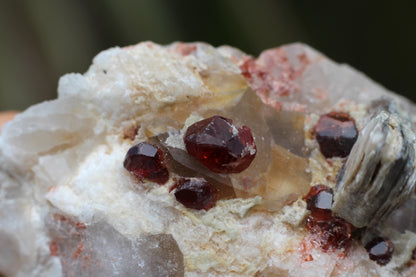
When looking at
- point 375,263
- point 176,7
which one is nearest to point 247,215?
point 375,263

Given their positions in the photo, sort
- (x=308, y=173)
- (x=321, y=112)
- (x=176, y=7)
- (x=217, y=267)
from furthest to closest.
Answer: (x=176, y=7) < (x=321, y=112) < (x=308, y=173) < (x=217, y=267)

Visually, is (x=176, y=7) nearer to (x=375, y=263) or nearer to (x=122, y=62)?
(x=122, y=62)

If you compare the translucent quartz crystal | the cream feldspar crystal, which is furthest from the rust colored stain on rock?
the translucent quartz crystal

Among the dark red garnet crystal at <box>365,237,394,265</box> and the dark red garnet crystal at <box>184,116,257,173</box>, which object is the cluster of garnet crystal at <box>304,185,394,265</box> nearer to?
the dark red garnet crystal at <box>365,237,394,265</box>

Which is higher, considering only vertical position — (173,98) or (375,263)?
(173,98)

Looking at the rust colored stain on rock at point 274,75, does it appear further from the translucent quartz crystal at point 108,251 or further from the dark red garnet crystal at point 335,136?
the translucent quartz crystal at point 108,251

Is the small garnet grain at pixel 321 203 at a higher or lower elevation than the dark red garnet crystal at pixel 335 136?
lower

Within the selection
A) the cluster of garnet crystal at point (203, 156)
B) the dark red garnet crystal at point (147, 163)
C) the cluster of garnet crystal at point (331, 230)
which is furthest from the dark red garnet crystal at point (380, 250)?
the dark red garnet crystal at point (147, 163)
